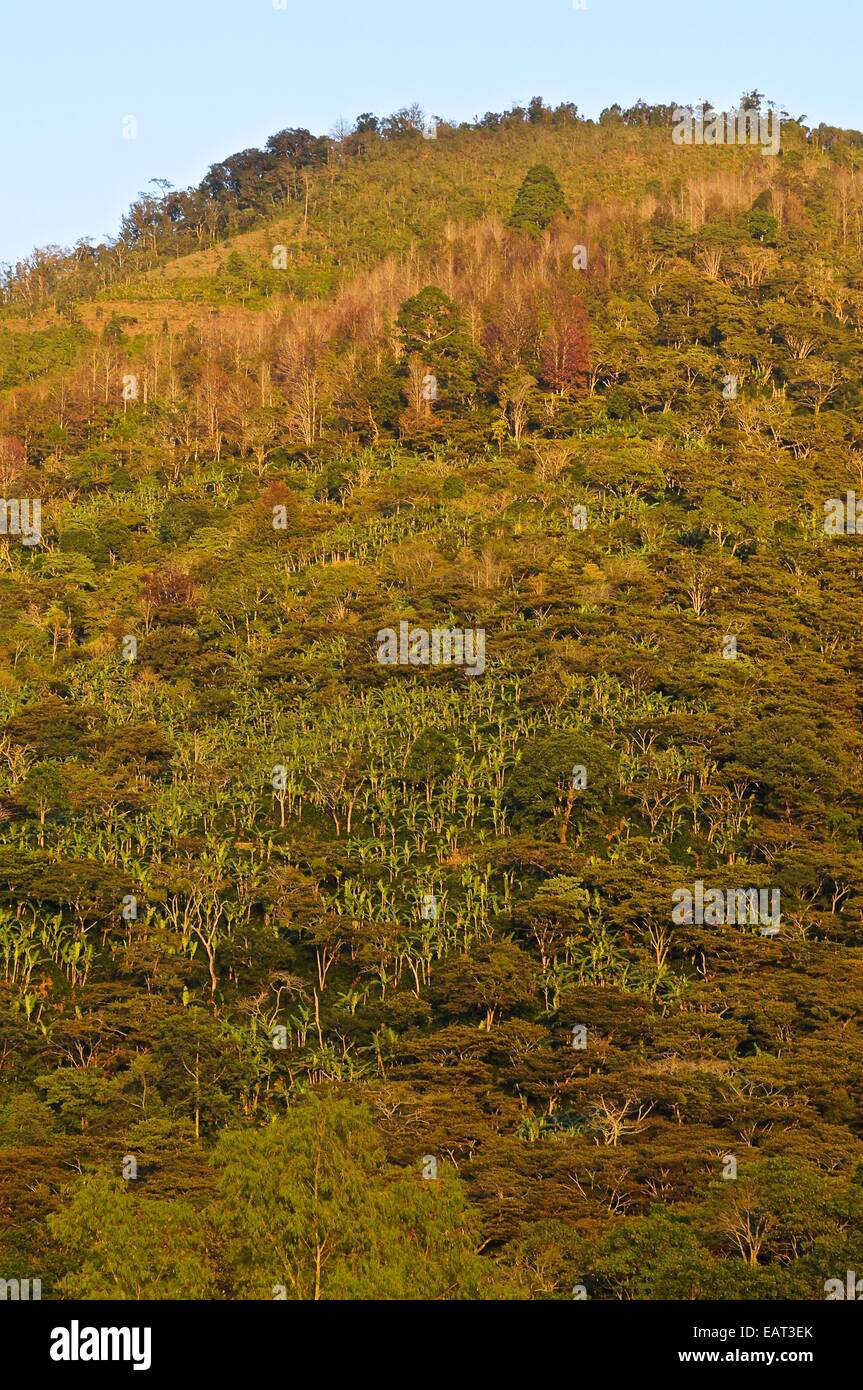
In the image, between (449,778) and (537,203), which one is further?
(537,203)

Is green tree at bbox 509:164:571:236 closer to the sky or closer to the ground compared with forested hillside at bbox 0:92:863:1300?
closer to the sky

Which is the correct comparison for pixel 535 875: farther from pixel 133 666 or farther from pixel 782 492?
pixel 782 492

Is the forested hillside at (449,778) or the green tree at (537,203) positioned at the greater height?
the green tree at (537,203)

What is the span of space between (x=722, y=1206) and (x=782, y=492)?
53861mm

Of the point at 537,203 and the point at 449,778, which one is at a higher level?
the point at 537,203

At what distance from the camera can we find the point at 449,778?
66.4 metres

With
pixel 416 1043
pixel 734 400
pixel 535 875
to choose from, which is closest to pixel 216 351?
pixel 734 400

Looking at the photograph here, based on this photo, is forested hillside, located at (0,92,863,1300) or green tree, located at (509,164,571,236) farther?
green tree, located at (509,164,571,236)

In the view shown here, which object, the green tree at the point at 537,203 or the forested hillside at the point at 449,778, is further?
the green tree at the point at 537,203

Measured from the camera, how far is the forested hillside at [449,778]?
43.7m

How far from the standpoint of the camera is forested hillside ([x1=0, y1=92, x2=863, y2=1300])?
43.7 metres

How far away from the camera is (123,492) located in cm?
10056

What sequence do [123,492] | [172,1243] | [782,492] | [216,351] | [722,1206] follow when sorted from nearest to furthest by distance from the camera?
A: [172,1243] < [722,1206] < [782,492] < [123,492] < [216,351]
